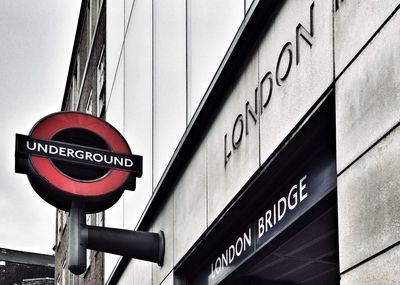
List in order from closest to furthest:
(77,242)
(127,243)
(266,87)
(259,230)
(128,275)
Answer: (266,87) → (259,230) → (77,242) → (127,243) → (128,275)

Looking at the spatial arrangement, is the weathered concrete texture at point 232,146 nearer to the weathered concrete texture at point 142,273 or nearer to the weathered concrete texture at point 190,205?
the weathered concrete texture at point 190,205

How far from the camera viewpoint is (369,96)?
4.99 meters

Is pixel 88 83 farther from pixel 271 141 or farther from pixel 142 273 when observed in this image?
pixel 271 141

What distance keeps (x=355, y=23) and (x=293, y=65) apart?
1.16 metres

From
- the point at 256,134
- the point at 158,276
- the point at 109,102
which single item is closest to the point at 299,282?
the point at 158,276

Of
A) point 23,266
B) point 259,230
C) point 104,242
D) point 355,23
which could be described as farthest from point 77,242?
point 23,266

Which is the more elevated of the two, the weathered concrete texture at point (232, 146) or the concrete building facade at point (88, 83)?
the concrete building facade at point (88, 83)

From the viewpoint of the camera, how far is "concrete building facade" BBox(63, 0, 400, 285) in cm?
488

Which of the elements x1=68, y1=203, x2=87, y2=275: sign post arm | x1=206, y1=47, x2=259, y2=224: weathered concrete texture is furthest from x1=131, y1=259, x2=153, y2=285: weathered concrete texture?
x1=206, y1=47, x2=259, y2=224: weathered concrete texture

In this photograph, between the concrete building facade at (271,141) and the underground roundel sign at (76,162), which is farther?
the underground roundel sign at (76,162)

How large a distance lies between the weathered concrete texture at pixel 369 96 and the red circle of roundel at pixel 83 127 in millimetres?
4949

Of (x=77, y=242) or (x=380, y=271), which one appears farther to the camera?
(x=77, y=242)

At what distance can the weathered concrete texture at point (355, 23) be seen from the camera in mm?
4895

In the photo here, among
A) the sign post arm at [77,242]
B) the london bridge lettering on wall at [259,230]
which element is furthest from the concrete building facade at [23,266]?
the london bridge lettering on wall at [259,230]
